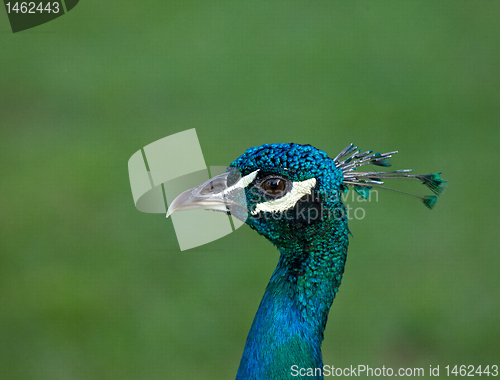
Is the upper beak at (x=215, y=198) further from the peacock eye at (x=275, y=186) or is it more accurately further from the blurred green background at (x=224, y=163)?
the blurred green background at (x=224, y=163)

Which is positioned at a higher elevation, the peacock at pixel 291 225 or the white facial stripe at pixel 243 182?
the white facial stripe at pixel 243 182

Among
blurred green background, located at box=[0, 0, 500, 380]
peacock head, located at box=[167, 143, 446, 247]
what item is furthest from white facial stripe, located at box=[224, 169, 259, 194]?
blurred green background, located at box=[0, 0, 500, 380]

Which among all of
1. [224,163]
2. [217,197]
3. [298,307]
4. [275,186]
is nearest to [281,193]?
[275,186]

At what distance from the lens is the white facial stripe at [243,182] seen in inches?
66.0

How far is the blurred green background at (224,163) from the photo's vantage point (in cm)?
344

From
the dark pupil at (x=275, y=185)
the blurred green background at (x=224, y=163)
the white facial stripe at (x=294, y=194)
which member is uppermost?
the dark pupil at (x=275, y=185)

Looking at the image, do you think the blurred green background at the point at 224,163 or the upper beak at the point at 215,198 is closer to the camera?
the upper beak at the point at 215,198

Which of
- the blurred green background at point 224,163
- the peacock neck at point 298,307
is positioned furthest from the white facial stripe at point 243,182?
the blurred green background at point 224,163

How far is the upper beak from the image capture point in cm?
170

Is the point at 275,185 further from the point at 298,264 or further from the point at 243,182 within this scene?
the point at 298,264

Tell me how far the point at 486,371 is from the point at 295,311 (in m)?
2.08

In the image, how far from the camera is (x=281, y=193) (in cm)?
167

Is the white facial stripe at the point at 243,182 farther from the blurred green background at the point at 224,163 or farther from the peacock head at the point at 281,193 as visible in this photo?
the blurred green background at the point at 224,163

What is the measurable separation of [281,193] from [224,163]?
2.54 meters
